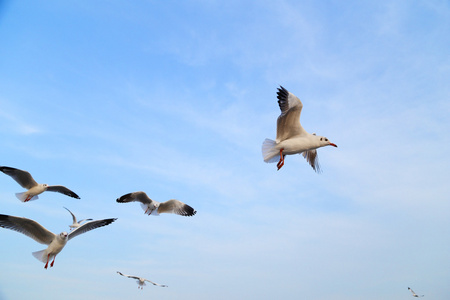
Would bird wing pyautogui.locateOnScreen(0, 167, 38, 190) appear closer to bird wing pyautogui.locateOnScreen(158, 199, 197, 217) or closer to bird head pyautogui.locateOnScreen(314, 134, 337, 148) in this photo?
bird wing pyautogui.locateOnScreen(158, 199, 197, 217)

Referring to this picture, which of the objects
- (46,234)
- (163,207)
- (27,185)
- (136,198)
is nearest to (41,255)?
(46,234)

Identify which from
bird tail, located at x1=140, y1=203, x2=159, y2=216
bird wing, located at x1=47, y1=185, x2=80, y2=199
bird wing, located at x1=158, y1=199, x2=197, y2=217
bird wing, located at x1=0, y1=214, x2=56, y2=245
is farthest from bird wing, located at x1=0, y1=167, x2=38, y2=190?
bird wing, located at x1=158, y1=199, x2=197, y2=217

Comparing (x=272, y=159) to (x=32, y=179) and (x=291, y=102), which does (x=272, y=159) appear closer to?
(x=291, y=102)

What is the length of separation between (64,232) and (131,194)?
10.6 ft

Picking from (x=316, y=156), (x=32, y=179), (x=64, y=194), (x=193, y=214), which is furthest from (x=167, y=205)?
(x=316, y=156)

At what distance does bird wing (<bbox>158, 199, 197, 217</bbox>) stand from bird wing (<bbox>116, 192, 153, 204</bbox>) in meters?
0.45

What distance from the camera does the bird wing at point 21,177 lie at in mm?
11148

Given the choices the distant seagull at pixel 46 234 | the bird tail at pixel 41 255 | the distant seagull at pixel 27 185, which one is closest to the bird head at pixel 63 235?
the distant seagull at pixel 46 234

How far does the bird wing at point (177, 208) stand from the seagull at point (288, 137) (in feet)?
13.3

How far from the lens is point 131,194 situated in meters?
12.2

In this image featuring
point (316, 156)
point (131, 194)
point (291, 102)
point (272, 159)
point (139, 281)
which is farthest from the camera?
point (139, 281)

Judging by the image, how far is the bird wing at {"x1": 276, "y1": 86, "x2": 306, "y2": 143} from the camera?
9.02 meters

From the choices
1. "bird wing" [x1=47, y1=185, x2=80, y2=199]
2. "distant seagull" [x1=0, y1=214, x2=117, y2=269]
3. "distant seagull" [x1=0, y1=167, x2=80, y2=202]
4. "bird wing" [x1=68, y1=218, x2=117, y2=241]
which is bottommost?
"distant seagull" [x1=0, y1=214, x2=117, y2=269]

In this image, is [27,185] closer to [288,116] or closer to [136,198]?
[136,198]
